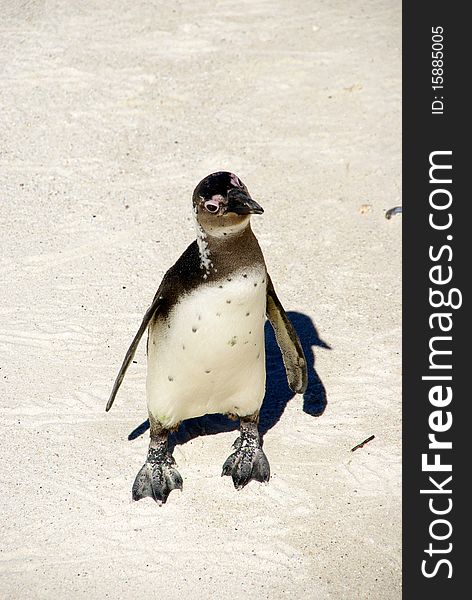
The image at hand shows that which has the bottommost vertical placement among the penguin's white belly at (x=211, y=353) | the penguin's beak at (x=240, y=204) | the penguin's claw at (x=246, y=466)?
the penguin's claw at (x=246, y=466)

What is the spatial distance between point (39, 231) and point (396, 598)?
324 cm

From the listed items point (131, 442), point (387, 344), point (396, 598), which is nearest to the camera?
point (396, 598)

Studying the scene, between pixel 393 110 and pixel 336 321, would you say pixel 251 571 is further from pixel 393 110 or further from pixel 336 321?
pixel 393 110

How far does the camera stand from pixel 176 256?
225 inches

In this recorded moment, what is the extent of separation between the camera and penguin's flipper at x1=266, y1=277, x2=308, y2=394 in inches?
158

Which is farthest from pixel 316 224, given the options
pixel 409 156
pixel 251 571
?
pixel 251 571

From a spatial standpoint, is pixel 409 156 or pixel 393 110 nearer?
pixel 409 156

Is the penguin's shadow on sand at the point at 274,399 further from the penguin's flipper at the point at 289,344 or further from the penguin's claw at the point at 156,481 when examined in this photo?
the penguin's flipper at the point at 289,344

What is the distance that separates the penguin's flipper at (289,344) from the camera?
4020 millimetres

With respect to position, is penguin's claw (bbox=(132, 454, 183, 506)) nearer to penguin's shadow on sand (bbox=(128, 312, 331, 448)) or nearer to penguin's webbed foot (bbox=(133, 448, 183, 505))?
penguin's webbed foot (bbox=(133, 448, 183, 505))

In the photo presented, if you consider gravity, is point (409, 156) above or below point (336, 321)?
above

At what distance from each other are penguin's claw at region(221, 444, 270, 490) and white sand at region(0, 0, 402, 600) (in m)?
0.05

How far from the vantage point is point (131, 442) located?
434 centimetres

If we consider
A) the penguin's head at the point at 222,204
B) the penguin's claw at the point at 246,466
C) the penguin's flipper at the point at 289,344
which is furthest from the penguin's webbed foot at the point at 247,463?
the penguin's head at the point at 222,204
